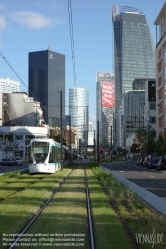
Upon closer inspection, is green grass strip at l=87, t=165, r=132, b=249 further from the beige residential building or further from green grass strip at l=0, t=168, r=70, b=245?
the beige residential building

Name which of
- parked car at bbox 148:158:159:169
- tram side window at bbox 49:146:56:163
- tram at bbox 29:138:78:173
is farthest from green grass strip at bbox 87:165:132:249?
parked car at bbox 148:158:159:169

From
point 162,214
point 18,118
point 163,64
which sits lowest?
point 162,214

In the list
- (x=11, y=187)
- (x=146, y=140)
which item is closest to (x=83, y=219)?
(x=11, y=187)

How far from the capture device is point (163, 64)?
90875 millimetres

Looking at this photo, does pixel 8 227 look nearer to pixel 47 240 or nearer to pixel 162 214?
pixel 47 240

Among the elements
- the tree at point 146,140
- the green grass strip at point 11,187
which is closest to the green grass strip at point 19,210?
the green grass strip at point 11,187

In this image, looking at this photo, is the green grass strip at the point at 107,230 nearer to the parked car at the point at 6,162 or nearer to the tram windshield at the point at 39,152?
the tram windshield at the point at 39,152

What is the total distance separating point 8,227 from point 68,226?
1430 millimetres

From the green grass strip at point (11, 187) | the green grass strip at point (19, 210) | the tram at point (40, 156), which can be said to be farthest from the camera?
the tram at point (40, 156)

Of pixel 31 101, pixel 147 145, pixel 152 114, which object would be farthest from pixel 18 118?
pixel 147 145

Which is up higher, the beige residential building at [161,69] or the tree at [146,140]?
the beige residential building at [161,69]

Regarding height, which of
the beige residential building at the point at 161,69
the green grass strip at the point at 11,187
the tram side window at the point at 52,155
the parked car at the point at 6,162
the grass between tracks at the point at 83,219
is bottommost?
the parked car at the point at 6,162

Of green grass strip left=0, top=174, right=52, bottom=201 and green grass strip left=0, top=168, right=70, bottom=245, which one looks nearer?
green grass strip left=0, top=168, right=70, bottom=245

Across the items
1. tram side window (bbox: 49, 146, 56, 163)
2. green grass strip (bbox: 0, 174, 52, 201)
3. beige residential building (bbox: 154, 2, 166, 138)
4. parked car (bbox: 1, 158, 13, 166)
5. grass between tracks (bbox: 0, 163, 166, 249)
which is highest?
beige residential building (bbox: 154, 2, 166, 138)
